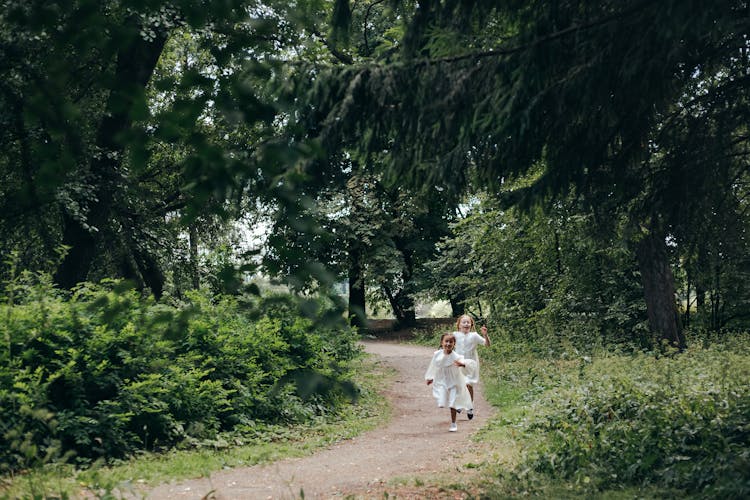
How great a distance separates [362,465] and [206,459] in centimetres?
195

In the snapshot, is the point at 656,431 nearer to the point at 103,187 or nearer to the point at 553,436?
the point at 553,436

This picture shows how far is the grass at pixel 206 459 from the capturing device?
610 cm

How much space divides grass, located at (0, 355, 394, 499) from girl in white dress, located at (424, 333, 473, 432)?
49.5 inches

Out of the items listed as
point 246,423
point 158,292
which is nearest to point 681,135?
point 246,423

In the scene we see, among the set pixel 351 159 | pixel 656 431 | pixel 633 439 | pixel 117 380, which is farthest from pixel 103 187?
pixel 656 431

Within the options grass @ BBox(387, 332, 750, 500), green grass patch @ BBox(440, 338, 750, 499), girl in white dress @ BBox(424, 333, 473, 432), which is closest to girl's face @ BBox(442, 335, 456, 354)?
girl in white dress @ BBox(424, 333, 473, 432)

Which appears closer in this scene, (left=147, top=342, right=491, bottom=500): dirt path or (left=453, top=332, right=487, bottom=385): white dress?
(left=147, top=342, right=491, bottom=500): dirt path

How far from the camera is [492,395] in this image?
A: 47.9 ft

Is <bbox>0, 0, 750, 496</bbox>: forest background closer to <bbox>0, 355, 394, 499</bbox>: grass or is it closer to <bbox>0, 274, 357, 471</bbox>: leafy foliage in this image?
<bbox>0, 274, 357, 471</bbox>: leafy foliage

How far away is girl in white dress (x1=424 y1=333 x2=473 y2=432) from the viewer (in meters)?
11.7

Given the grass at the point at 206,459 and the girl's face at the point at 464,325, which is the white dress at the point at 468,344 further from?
the grass at the point at 206,459

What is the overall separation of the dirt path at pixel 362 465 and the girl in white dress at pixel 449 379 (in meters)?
0.43

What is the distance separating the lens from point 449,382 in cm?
1182

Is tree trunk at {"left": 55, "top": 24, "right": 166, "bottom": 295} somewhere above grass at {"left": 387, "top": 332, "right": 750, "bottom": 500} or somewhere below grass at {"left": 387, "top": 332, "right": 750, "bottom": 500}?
above
